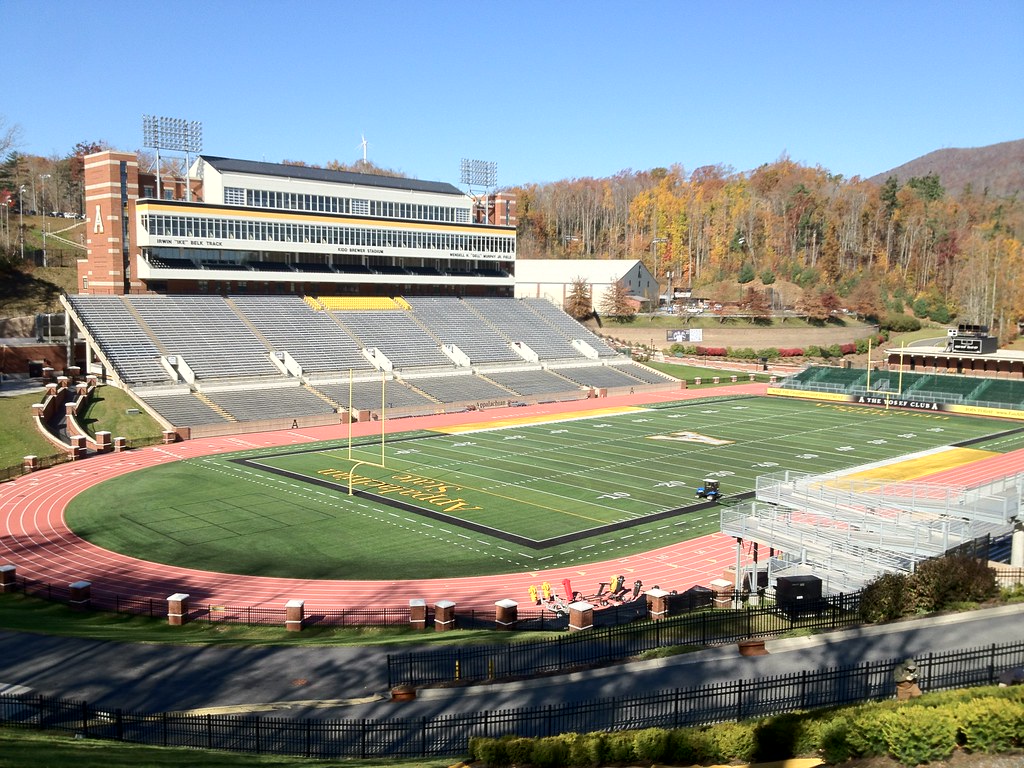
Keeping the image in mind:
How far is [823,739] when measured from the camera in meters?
11.4

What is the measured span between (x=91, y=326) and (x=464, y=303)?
119ft

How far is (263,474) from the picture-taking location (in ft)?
136

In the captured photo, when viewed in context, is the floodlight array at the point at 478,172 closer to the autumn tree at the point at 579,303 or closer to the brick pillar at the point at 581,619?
the autumn tree at the point at 579,303

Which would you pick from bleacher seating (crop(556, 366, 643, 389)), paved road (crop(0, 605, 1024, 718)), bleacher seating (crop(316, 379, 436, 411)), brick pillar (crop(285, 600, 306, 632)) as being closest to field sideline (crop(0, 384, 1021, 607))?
brick pillar (crop(285, 600, 306, 632))

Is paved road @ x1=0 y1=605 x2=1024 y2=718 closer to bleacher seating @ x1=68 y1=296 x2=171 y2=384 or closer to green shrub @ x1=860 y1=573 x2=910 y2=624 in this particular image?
green shrub @ x1=860 y1=573 x2=910 y2=624

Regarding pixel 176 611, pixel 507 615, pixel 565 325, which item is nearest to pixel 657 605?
pixel 507 615

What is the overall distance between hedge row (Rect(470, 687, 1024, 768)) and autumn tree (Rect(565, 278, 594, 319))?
87915 mm

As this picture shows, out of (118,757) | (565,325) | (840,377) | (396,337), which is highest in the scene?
(565,325)

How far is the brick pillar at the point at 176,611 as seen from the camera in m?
22.8

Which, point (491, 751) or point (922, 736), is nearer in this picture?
point (922, 736)

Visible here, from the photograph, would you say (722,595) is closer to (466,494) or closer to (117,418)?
(466,494)

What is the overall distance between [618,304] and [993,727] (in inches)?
3552

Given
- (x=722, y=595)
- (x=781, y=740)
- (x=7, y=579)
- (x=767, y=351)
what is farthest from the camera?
(x=767, y=351)

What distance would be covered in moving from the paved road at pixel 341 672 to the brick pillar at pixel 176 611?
10.8 feet
